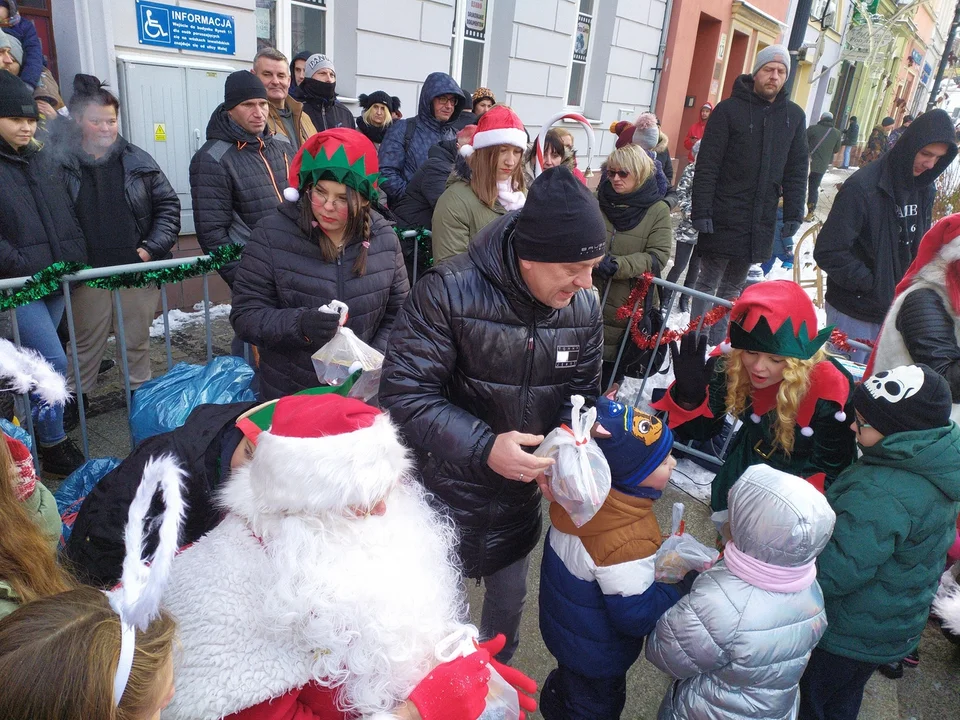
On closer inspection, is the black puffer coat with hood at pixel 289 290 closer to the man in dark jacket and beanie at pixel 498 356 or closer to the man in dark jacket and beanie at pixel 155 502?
the man in dark jacket and beanie at pixel 498 356

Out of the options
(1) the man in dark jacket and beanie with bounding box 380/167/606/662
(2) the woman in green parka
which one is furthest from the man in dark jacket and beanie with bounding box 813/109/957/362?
(1) the man in dark jacket and beanie with bounding box 380/167/606/662

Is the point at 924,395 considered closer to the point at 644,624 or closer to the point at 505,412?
the point at 644,624

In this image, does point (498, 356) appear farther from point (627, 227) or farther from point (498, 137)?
point (627, 227)

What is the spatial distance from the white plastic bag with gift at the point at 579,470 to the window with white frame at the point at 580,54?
35.2ft

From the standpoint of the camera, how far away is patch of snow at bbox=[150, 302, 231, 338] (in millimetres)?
5387

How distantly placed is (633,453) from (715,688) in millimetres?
731

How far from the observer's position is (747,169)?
17.4 feet

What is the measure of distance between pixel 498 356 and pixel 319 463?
874 mm

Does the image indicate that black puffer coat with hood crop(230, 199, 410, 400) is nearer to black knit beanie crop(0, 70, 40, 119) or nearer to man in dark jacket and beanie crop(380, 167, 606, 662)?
man in dark jacket and beanie crop(380, 167, 606, 662)

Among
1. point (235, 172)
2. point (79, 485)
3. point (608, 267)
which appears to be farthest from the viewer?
point (608, 267)

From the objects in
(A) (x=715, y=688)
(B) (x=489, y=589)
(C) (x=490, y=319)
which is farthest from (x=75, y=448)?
(A) (x=715, y=688)

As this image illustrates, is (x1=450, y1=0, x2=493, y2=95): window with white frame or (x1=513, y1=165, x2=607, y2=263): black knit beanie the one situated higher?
(x1=450, y1=0, x2=493, y2=95): window with white frame

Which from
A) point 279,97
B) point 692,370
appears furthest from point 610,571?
point 279,97

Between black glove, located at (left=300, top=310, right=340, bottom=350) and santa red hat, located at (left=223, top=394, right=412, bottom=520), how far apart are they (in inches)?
43.6
